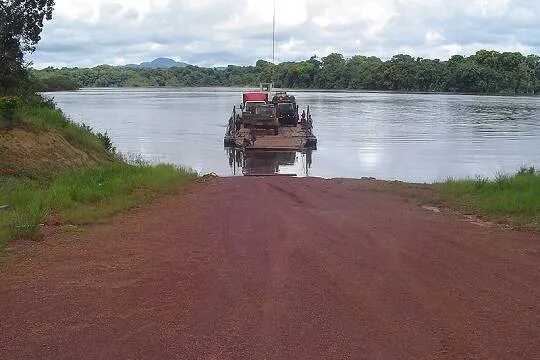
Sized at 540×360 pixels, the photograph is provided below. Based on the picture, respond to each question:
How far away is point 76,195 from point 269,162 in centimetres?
1513

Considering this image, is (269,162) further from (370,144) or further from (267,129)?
(370,144)

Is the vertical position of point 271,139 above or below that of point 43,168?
below

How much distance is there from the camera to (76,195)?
1098cm

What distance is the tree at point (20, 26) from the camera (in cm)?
2364

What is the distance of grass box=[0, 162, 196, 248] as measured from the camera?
8.69 meters

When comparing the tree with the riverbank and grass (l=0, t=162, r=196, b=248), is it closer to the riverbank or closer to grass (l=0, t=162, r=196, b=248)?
the riverbank

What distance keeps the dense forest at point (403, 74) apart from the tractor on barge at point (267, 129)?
2149 inches

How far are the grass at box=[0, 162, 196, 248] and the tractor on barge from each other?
12.8m

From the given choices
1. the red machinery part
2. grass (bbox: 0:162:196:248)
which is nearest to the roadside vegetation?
grass (bbox: 0:162:196:248)

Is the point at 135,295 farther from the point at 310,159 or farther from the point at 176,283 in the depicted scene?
the point at 310,159

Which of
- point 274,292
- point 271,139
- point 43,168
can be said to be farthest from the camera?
point 271,139

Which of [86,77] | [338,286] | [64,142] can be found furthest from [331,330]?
[86,77]

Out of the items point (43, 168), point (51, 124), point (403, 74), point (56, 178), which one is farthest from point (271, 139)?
point (403, 74)

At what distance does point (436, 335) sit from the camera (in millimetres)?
4707
